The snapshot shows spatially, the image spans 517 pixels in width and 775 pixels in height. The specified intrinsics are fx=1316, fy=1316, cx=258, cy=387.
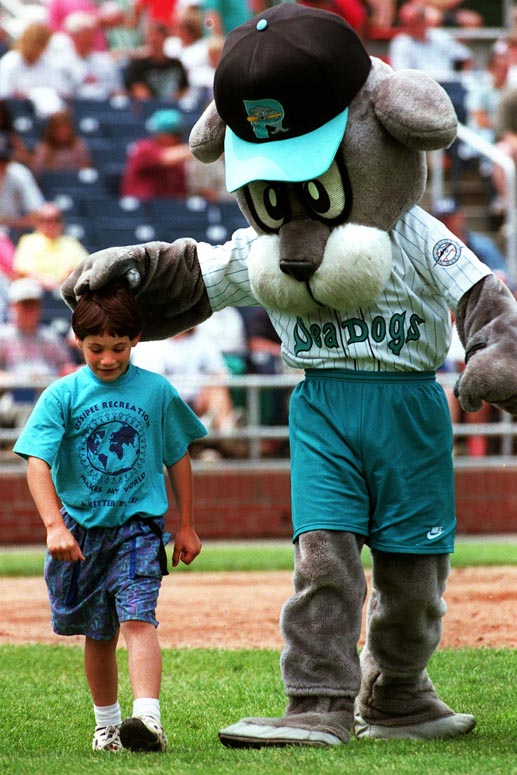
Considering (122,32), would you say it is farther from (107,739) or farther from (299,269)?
(107,739)

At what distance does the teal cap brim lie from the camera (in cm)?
387

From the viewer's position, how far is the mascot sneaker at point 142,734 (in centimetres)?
370

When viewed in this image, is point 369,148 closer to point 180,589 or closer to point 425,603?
point 425,603

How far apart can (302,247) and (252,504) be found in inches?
260

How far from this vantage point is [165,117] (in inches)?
505

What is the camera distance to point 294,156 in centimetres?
389

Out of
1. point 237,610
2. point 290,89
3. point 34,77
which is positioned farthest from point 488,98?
point 290,89

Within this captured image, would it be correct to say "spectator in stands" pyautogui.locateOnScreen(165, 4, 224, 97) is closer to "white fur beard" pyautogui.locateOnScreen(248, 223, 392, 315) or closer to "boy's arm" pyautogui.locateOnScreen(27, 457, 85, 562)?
"white fur beard" pyautogui.locateOnScreen(248, 223, 392, 315)

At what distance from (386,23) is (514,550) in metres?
8.11

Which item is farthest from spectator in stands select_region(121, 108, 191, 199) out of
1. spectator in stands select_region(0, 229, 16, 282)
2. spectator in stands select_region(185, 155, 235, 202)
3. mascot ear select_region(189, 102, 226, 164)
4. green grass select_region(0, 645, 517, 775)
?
mascot ear select_region(189, 102, 226, 164)

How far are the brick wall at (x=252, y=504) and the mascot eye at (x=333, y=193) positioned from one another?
641cm

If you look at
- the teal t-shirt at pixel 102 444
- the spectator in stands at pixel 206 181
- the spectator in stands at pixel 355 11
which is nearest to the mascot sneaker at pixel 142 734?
the teal t-shirt at pixel 102 444

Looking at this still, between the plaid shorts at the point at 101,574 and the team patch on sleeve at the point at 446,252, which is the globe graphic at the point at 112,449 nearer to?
the plaid shorts at the point at 101,574

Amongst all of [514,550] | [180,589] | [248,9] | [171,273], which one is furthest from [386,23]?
[171,273]
